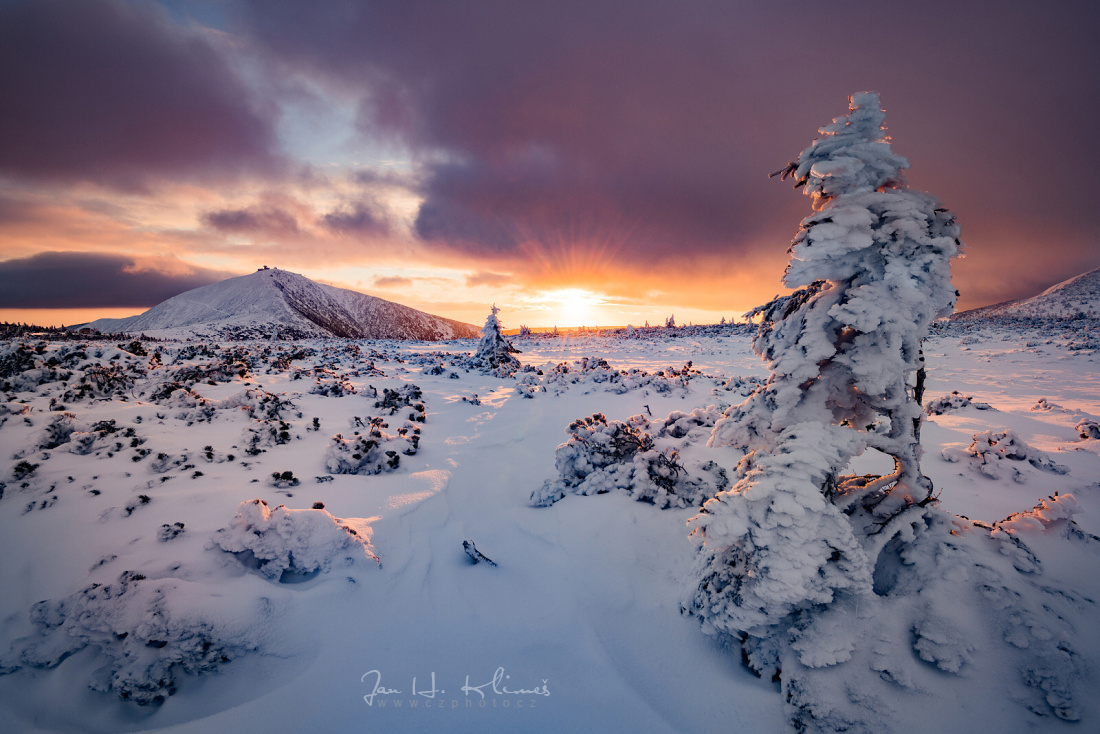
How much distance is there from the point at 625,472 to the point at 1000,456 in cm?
489

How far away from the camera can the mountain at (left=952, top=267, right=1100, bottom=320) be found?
39.2 m

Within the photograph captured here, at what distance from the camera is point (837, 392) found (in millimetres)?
3000

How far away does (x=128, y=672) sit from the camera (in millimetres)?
2342

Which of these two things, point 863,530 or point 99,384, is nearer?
point 863,530

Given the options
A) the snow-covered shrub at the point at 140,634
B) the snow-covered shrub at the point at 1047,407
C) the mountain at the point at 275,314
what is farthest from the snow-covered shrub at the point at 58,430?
the mountain at the point at 275,314

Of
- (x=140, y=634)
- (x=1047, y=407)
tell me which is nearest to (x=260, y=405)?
(x=140, y=634)

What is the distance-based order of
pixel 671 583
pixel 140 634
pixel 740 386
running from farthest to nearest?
1. pixel 740 386
2. pixel 671 583
3. pixel 140 634

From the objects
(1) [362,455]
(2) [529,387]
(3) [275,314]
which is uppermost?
(3) [275,314]

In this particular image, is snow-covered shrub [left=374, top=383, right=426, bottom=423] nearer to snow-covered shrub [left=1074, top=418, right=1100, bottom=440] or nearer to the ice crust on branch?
the ice crust on branch

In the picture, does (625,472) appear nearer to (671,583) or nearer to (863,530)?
(671,583)

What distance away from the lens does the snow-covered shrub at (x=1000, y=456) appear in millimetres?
4699

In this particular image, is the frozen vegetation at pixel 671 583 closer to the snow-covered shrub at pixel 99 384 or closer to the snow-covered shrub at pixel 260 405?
the snow-covered shrub at pixel 260 405

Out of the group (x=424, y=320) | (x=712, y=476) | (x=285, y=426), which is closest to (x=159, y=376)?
(x=285, y=426)

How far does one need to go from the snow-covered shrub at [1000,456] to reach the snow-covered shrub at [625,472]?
10.7 ft
